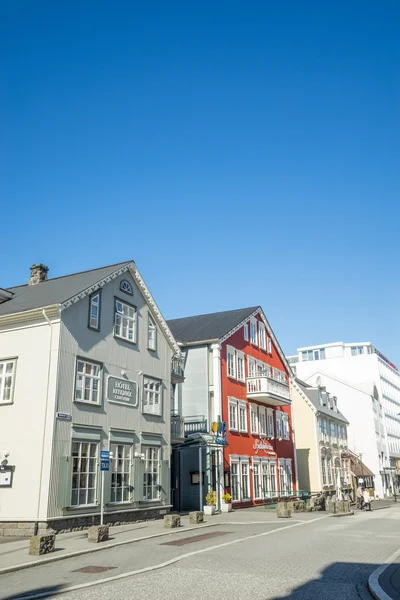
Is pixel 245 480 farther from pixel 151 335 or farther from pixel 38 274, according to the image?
pixel 38 274

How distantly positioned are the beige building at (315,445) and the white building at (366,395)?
11.6 metres

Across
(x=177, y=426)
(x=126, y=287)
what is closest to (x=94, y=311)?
(x=126, y=287)

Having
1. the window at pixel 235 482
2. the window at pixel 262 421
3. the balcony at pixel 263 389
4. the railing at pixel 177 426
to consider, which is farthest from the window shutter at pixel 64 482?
the window at pixel 262 421

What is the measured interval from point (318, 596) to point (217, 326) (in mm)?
26726

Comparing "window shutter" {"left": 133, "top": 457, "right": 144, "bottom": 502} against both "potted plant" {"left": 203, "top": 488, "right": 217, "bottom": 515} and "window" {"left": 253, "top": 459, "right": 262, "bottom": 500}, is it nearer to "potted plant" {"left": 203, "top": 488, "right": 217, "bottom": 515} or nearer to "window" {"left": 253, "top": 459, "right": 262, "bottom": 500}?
"potted plant" {"left": 203, "top": 488, "right": 217, "bottom": 515}

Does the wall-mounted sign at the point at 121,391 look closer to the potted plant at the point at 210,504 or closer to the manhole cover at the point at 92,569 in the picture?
the potted plant at the point at 210,504

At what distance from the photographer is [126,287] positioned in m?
25.3

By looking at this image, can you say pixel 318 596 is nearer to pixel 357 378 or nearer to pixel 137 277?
pixel 137 277

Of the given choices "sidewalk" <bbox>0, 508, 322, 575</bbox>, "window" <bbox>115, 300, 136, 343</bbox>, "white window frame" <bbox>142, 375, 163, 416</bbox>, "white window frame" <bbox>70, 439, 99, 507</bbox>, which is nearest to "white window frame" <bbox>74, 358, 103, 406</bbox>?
"white window frame" <bbox>70, 439, 99, 507</bbox>

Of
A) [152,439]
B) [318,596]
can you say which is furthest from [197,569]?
[152,439]

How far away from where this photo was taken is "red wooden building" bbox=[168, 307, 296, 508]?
105 feet

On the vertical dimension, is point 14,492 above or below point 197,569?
above

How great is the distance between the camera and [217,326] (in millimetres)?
35781

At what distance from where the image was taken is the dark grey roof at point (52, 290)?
2160 cm
